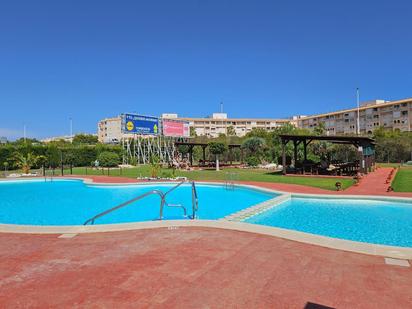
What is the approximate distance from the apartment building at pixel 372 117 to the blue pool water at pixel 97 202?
52.4 metres

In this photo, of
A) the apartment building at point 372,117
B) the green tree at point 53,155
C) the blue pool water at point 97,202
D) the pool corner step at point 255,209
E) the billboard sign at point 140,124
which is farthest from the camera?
the apartment building at point 372,117

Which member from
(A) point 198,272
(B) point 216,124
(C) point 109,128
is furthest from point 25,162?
(C) point 109,128

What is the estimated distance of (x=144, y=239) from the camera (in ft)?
22.6

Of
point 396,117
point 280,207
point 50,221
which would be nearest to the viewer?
point 50,221

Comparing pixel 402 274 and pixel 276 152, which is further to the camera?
pixel 276 152

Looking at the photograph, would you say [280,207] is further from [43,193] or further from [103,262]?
[43,193]

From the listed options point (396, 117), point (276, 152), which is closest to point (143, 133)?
point (276, 152)

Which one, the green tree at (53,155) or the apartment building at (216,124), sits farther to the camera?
the apartment building at (216,124)

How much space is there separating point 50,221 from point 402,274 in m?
11.1

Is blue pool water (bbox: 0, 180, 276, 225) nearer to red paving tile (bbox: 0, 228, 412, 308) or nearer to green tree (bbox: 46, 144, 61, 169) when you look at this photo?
red paving tile (bbox: 0, 228, 412, 308)

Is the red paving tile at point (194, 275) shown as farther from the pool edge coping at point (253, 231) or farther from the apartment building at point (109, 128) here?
the apartment building at point (109, 128)

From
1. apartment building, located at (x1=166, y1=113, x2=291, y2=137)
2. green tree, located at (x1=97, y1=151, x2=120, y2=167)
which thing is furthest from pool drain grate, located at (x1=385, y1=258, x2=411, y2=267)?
apartment building, located at (x1=166, y1=113, x2=291, y2=137)

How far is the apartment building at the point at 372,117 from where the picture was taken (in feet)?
225

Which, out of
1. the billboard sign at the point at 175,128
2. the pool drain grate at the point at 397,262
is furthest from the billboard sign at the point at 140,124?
the pool drain grate at the point at 397,262
